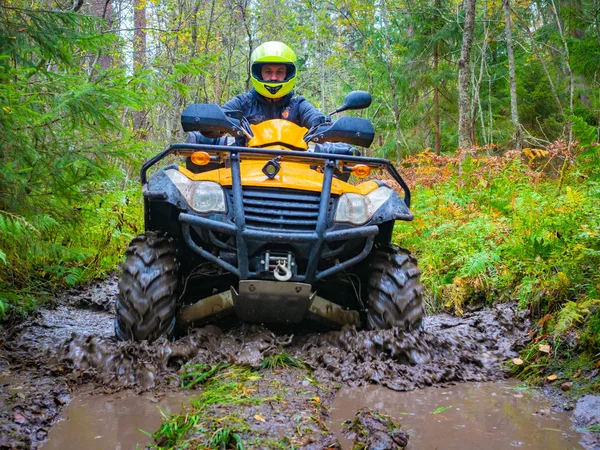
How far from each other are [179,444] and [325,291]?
7.39ft

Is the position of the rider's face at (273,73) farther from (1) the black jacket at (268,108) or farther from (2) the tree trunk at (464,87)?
(2) the tree trunk at (464,87)

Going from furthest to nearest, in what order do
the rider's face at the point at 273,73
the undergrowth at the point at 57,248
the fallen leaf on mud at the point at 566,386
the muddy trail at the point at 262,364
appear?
1. the rider's face at the point at 273,73
2. the undergrowth at the point at 57,248
3. the fallen leaf on mud at the point at 566,386
4. the muddy trail at the point at 262,364

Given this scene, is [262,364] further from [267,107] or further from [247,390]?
[267,107]

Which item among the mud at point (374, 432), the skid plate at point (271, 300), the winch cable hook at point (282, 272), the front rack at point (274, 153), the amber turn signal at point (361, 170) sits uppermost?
the front rack at point (274, 153)

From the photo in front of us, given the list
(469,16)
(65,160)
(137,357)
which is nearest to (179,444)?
(137,357)

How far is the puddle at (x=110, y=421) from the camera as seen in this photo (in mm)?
2520

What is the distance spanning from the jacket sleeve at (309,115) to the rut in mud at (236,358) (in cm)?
216

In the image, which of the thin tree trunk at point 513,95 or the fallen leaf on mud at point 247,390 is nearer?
the fallen leaf on mud at point 247,390

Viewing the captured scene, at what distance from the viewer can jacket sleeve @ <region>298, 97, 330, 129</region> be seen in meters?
5.39

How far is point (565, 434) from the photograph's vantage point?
8.65ft

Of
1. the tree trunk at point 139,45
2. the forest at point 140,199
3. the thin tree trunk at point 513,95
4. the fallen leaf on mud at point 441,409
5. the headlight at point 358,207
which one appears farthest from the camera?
the tree trunk at point 139,45

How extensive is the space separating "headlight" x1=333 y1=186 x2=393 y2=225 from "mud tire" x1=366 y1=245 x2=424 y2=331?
36 centimetres

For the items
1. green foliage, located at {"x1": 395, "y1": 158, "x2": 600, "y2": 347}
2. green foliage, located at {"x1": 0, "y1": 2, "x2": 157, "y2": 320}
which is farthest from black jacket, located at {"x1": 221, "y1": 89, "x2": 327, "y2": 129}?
green foliage, located at {"x1": 395, "y1": 158, "x2": 600, "y2": 347}

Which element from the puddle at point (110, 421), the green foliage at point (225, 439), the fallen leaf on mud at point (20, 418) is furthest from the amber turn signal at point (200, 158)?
the green foliage at point (225, 439)
